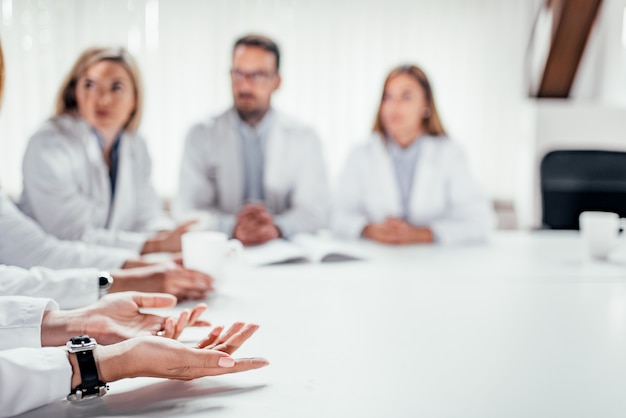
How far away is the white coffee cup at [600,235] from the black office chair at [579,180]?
863 millimetres

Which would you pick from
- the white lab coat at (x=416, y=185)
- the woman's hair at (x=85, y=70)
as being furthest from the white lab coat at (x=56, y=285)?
the white lab coat at (x=416, y=185)

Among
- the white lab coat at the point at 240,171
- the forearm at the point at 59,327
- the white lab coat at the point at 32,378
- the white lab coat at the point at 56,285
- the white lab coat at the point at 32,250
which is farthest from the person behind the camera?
the white lab coat at the point at 240,171

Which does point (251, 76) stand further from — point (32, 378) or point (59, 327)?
point (32, 378)

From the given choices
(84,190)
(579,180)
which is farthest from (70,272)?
(579,180)

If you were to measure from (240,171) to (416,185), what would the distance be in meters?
0.67

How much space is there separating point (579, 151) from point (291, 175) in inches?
44.6

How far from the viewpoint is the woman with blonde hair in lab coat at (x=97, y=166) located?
1.91 meters

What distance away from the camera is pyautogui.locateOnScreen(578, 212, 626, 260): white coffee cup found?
178cm

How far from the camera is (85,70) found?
213 centimetres

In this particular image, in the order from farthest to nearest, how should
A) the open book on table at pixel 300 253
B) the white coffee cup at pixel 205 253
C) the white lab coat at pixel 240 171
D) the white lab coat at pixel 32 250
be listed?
the white lab coat at pixel 240 171, the open book on table at pixel 300 253, the white lab coat at pixel 32 250, the white coffee cup at pixel 205 253

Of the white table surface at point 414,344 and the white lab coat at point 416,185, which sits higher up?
the white lab coat at point 416,185

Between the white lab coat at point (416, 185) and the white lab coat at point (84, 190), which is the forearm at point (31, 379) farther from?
the white lab coat at point (416, 185)

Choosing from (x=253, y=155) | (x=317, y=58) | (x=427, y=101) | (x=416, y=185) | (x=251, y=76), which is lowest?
(x=416, y=185)

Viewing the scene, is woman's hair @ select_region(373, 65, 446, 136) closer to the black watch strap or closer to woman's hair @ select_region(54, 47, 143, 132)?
woman's hair @ select_region(54, 47, 143, 132)
